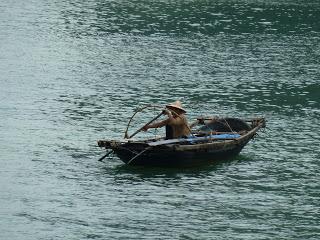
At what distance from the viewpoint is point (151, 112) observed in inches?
1876

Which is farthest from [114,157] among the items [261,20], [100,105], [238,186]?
[261,20]

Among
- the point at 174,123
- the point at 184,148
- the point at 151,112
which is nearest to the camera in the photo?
the point at 184,148

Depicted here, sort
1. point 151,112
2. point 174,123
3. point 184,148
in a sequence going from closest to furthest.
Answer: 1. point 184,148
2. point 174,123
3. point 151,112

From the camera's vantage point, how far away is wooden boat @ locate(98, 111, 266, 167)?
115ft

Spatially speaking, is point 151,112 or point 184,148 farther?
point 151,112

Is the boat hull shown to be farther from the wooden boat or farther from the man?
the man

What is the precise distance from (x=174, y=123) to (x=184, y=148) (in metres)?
1.26

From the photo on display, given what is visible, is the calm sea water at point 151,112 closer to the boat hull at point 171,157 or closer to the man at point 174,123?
the boat hull at point 171,157

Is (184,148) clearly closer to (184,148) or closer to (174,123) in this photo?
(184,148)

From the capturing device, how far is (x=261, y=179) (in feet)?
120

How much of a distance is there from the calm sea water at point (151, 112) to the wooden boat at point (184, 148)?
53 centimetres

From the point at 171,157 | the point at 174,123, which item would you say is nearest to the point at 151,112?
the point at 174,123

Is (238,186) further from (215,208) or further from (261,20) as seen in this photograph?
(261,20)

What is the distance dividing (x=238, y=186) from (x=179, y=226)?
5.06 metres
